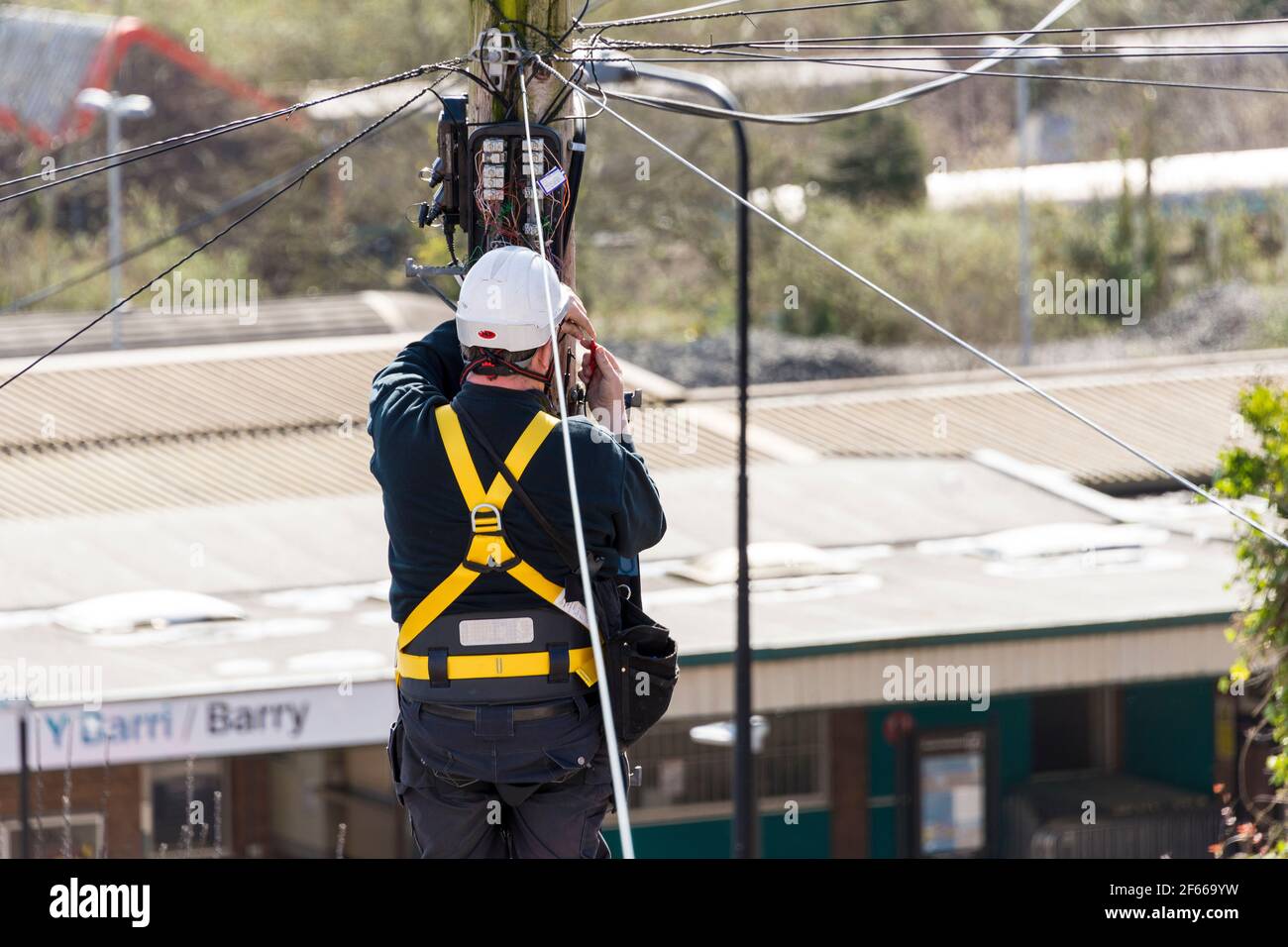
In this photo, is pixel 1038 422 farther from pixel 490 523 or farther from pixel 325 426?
pixel 490 523

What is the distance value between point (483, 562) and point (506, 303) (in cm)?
72

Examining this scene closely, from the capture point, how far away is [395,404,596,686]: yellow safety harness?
16.2ft

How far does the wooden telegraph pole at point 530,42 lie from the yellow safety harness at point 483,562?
1.20 metres

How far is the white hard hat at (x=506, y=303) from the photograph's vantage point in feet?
16.5

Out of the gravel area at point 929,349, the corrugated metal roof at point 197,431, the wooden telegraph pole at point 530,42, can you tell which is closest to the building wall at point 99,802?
the corrugated metal roof at point 197,431

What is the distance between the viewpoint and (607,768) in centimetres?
529

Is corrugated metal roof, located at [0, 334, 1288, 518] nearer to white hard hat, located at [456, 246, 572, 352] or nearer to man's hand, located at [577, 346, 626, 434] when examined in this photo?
man's hand, located at [577, 346, 626, 434]

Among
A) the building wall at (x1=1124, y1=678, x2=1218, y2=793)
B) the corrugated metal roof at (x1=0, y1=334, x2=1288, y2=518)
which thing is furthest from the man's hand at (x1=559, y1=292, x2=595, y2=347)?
the building wall at (x1=1124, y1=678, x2=1218, y2=793)

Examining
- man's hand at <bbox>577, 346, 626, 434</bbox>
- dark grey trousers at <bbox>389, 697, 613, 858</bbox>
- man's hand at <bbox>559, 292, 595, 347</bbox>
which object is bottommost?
dark grey trousers at <bbox>389, 697, 613, 858</bbox>

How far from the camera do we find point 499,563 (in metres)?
4.97

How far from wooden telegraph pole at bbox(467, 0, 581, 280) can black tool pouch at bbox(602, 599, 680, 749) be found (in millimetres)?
1391

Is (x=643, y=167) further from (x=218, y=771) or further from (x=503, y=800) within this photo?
(x=218, y=771)

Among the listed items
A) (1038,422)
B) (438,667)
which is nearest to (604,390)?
(438,667)

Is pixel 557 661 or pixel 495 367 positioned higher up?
pixel 495 367
